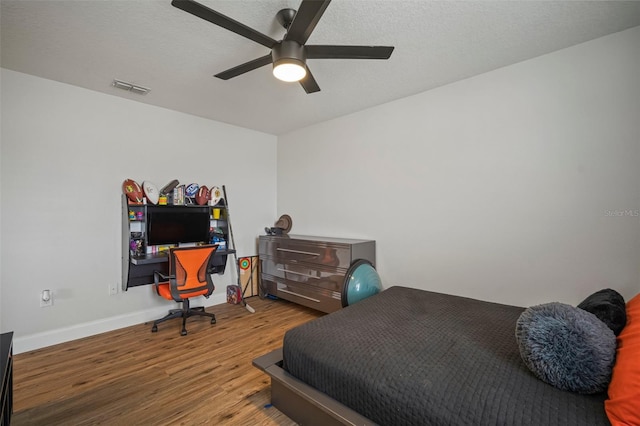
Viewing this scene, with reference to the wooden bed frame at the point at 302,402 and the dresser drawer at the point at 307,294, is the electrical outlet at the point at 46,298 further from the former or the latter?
the wooden bed frame at the point at 302,402

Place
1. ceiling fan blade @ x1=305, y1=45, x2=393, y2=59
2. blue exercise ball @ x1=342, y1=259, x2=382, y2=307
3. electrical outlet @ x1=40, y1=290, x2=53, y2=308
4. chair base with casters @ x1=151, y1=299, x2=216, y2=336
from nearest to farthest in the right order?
1. ceiling fan blade @ x1=305, y1=45, x2=393, y2=59
2. electrical outlet @ x1=40, y1=290, x2=53, y2=308
3. blue exercise ball @ x1=342, y1=259, x2=382, y2=307
4. chair base with casters @ x1=151, y1=299, x2=216, y2=336

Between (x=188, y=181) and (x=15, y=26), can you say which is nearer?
(x=15, y=26)

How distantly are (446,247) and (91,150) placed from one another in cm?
390

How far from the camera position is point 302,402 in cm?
165

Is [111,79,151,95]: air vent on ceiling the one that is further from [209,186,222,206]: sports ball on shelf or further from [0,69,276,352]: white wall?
[209,186,222,206]: sports ball on shelf

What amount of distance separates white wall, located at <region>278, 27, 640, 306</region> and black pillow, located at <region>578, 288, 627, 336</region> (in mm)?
811

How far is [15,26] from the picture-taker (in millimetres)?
1997

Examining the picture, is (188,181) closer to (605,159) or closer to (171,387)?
(171,387)

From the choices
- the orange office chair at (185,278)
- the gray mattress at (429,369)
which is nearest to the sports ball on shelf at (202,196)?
the orange office chair at (185,278)

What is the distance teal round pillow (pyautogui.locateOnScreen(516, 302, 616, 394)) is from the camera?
115cm

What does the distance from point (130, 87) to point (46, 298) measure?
7.42 feet

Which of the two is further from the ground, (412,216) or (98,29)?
(98,29)

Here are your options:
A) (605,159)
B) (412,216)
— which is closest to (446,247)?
(412,216)

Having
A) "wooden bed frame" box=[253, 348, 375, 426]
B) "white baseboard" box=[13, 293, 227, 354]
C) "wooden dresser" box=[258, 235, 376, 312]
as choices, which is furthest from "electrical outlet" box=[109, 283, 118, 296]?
"wooden bed frame" box=[253, 348, 375, 426]
